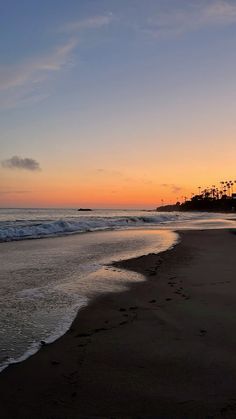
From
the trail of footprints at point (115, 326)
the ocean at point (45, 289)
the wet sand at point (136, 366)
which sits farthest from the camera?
the ocean at point (45, 289)

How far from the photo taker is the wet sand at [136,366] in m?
3.21

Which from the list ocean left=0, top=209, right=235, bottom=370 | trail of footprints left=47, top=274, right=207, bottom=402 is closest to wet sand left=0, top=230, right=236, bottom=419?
trail of footprints left=47, top=274, right=207, bottom=402

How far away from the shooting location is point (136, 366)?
402 cm

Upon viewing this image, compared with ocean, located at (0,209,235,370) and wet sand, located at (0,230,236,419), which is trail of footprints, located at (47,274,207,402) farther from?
ocean, located at (0,209,235,370)

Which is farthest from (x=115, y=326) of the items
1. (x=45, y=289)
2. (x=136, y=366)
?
(x=45, y=289)

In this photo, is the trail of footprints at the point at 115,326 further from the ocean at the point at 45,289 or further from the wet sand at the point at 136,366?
the ocean at the point at 45,289

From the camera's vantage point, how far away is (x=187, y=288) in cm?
818

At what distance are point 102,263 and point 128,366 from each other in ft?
25.9

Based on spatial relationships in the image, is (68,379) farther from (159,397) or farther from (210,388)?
(210,388)

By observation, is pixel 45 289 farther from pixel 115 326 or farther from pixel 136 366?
pixel 136 366

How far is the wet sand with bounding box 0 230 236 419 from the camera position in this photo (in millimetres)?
3209

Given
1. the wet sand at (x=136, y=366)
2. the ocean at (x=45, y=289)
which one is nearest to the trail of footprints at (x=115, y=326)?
the wet sand at (x=136, y=366)

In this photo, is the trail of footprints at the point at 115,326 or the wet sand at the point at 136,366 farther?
the trail of footprints at the point at 115,326

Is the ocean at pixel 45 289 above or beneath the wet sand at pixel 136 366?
Result: above
